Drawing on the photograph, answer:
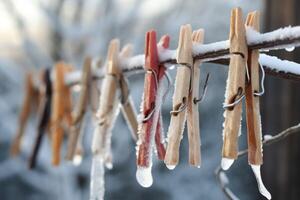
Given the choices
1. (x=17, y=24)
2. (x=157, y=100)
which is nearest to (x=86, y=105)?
(x=157, y=100)

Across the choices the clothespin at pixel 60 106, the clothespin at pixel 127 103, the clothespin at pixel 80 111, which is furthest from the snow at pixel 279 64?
the clothespin at pixel 60 106

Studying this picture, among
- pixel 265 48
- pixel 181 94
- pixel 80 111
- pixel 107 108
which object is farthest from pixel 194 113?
pixel 80 111

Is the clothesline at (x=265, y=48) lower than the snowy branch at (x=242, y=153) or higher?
higher

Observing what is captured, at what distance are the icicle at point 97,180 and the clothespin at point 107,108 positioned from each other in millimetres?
11

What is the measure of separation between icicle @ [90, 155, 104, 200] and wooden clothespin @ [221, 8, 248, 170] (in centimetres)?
30

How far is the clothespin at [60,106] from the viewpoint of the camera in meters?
1.33

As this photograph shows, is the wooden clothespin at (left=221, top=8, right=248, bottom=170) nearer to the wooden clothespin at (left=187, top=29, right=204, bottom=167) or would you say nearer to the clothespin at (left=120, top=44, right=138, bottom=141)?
the wooden clothespin at (left=187, top=29, right=204, bottom=167)

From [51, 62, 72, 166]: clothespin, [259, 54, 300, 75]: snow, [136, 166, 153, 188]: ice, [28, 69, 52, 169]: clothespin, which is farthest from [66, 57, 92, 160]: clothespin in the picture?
[259, 54, 300, 75]: snow

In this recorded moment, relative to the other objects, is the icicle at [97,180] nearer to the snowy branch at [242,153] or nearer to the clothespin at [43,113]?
the snowy branch at [242,153]

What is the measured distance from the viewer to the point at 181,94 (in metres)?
0.78

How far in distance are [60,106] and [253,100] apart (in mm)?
683

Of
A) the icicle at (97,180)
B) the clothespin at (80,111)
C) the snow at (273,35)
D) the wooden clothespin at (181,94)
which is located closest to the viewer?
the snow at (273,35)

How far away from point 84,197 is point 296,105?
1711 millimetres

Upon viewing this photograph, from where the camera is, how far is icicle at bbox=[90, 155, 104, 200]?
972 millimetres
